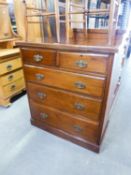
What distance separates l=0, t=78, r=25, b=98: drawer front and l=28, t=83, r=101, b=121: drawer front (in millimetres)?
640

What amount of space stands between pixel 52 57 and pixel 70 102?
42cm

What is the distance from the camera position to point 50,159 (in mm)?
1325

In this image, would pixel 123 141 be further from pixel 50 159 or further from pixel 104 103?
pixel 50 159

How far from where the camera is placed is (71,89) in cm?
120

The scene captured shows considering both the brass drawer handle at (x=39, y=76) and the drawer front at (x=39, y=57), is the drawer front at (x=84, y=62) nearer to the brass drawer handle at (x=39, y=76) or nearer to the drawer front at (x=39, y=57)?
the drawer front at (x=39, y=57)

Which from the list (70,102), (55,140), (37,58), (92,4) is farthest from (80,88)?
(92,4)

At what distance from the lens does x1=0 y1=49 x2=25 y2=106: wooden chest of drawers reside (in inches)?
73.2

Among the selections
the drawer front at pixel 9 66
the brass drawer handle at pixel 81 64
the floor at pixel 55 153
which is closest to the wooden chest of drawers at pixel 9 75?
the drawer front at pixel 9 66

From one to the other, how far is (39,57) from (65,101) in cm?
45

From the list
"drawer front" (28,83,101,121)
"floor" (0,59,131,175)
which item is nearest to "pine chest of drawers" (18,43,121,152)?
"drawer front" (28,83,101,121)

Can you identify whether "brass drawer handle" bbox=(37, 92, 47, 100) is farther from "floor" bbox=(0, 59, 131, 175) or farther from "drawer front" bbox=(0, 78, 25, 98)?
"drawer front" bbox=(0, 78, 25, 98)

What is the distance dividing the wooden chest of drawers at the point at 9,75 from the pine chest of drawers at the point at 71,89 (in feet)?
2.00

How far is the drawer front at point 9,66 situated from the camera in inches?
72.6

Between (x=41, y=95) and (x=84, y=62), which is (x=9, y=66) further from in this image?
(x=84, y=62)
